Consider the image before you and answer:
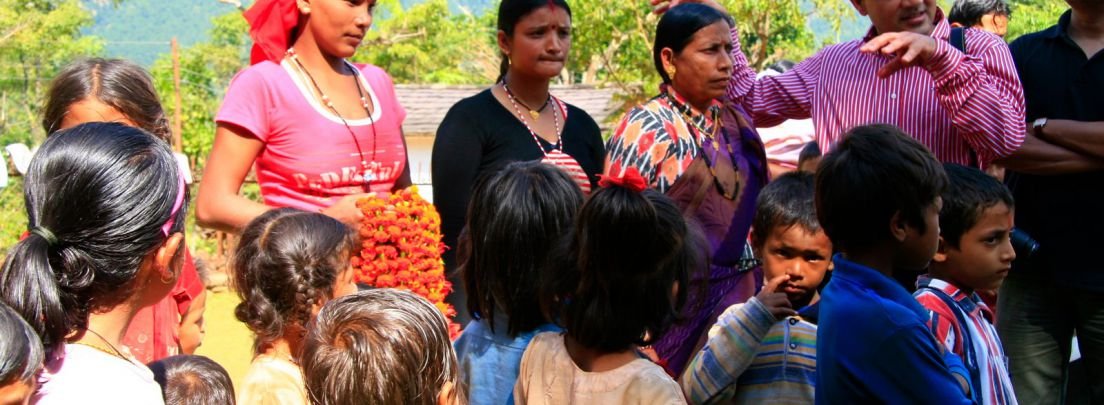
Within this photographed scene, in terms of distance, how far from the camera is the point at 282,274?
3.36 metres

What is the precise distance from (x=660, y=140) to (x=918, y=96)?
1055 millimetres

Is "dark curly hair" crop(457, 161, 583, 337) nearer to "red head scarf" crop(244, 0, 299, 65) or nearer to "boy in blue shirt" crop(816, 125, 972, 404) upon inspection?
"boy in blue shirt" crop(816, 125, 972, 404)

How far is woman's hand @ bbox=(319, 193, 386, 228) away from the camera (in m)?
3.78

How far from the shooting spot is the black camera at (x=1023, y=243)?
4168 millimetres

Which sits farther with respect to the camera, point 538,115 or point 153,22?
point 153,22

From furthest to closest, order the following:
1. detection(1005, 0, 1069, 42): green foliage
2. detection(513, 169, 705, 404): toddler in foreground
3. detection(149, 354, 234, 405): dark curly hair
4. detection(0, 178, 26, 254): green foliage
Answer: detection(1005, 0, 1069, 42): green foliage
detection(0, 178, 26, 254): green foliage
detection(513, 169, 705, 404): toddler in foreground
detection(149, 354, 234, 405): dark curly hair

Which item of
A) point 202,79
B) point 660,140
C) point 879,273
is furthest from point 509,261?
point 202,79

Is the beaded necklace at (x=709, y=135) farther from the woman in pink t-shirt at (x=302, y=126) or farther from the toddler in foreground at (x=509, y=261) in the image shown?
the woman in pink t-shirt at (x=302, y=126)

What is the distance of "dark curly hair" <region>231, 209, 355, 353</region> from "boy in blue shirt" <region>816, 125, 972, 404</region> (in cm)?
148

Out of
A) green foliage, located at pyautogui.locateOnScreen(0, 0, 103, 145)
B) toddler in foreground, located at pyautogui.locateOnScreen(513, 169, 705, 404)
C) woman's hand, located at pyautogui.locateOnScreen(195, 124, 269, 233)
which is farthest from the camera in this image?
green foliage, located at pyautogui.locateOnScreen(0, 0, 103, 145)

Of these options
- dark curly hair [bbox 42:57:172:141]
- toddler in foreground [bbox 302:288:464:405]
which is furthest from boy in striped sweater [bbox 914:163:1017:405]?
dark curly hair [bbox 42:57:172:141]

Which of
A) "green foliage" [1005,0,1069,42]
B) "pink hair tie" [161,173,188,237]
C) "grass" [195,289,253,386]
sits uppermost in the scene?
"pink hair tie" [161,173,188,237]

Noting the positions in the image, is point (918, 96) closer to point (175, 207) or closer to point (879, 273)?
point (879, 273)

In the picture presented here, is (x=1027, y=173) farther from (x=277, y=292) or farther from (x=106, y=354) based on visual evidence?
(x=106, y=354)
